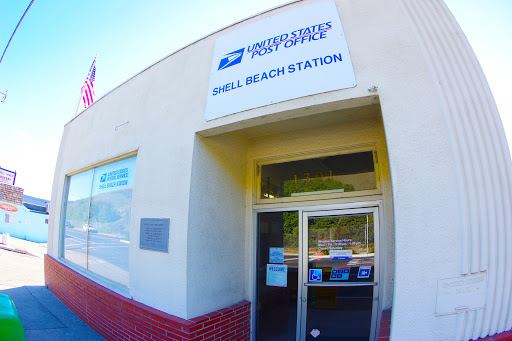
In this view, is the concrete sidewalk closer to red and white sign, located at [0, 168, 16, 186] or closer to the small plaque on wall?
the small plaque on wall

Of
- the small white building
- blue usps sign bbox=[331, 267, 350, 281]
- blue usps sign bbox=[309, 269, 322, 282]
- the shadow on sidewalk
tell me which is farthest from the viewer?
the shadow on sidewalk

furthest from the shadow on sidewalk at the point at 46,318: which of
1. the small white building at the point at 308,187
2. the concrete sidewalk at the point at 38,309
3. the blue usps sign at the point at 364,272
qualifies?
the blue usps sign at the point at 364,272

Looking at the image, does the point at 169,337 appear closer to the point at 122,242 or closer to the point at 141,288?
the point at 141,288

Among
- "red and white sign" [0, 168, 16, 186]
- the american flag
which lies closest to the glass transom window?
the american flag

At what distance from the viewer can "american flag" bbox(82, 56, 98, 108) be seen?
24.1ft

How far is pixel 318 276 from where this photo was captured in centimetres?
369

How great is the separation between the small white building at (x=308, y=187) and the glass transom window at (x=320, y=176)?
0.02 meters

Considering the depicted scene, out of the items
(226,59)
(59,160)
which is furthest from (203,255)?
(59,160)

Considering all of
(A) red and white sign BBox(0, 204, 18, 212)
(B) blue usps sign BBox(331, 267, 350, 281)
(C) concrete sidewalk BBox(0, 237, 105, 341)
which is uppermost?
(A) red and white sign BBox(0, 204, 18, 212)

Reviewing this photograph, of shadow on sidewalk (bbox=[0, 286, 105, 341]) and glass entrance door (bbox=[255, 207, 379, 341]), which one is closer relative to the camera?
glass entrance door (bbox=[255, 207, 379, 341])

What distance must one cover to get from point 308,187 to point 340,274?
1261 mm

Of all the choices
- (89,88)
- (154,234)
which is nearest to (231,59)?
(154,234)

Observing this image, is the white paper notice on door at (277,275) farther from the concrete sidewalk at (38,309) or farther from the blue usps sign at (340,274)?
the concrete sidewalk at (38,309)

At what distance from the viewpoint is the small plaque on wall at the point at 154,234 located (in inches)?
138
